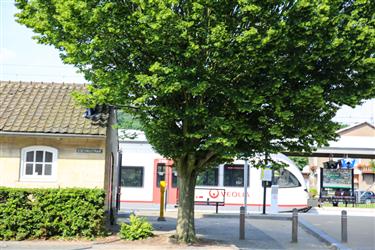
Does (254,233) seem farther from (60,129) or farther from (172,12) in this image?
(172,12)

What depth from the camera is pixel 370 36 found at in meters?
11.4

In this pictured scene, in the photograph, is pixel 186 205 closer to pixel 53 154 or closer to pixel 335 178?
pixel 53 154

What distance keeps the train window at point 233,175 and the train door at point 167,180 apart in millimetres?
2625

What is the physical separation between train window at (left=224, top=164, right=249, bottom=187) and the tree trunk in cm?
1208

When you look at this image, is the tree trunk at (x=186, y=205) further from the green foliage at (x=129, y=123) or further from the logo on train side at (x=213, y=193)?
the logo on train side at (x=213, y=193)

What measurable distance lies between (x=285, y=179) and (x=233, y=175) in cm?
275

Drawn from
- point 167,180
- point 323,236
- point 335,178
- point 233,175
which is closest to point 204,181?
point 233,175

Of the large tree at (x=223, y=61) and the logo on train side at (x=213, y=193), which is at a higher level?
the large tree at (x=223, y=61)

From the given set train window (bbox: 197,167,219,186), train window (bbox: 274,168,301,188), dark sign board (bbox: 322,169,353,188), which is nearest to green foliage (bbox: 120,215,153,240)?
train window (bbox: 197,167,219,186)

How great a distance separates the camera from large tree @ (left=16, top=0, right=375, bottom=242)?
37.6ft

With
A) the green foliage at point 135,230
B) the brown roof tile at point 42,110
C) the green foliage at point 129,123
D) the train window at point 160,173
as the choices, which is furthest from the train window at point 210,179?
the green foliage at point 135,230

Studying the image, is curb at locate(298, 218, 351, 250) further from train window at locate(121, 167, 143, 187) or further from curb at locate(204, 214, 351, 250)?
train window at locate(121, 167, 143, 187)

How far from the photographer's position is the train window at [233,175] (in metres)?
26.7

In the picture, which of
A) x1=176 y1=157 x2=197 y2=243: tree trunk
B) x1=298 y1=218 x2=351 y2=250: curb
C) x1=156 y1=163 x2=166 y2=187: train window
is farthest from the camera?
x1=156 y1=163 x2=166 y2=187: train window
